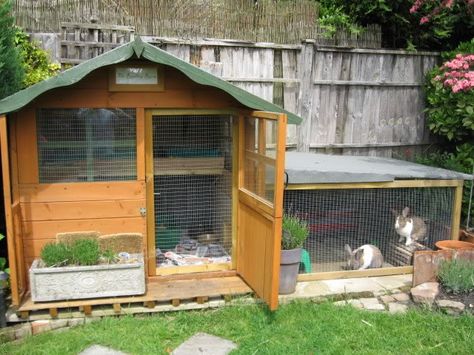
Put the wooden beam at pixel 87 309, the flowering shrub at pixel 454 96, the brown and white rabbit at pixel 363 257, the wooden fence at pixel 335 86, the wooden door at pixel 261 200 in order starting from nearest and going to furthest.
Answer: the wooden door at pixel 261 200 < the wooden beam at pixel 87 309 < the brown and white rabbit at pixel 363 257 < the flowering shrub at pixel 454 96 < the wooden fence at pixel 335 86

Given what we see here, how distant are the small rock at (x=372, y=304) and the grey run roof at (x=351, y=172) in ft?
3.80

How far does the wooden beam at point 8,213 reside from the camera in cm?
373

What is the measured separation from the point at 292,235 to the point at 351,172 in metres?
0.93

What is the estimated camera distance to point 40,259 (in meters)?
4.20

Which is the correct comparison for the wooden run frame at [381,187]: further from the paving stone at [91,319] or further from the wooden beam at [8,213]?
the wooden beam at [8,213]

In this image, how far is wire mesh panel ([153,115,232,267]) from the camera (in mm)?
4500

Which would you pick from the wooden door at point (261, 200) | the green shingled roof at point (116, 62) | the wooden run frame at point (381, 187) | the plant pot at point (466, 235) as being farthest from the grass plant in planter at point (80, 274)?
the plant pot at point (466, 235)

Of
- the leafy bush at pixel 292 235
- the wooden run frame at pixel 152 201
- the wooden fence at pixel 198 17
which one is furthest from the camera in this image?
the wooden fence at pixel 198 17

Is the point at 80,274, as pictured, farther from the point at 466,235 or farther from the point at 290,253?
the point at 466,235

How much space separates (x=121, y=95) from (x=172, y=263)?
1671 mm

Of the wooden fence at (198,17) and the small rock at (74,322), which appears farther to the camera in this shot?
the wooden fence at (198,17)

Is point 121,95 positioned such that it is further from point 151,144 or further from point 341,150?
point 341,150

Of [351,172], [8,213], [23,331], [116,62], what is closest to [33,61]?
[116,62]

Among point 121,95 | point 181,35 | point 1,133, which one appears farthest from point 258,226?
point 181,35
